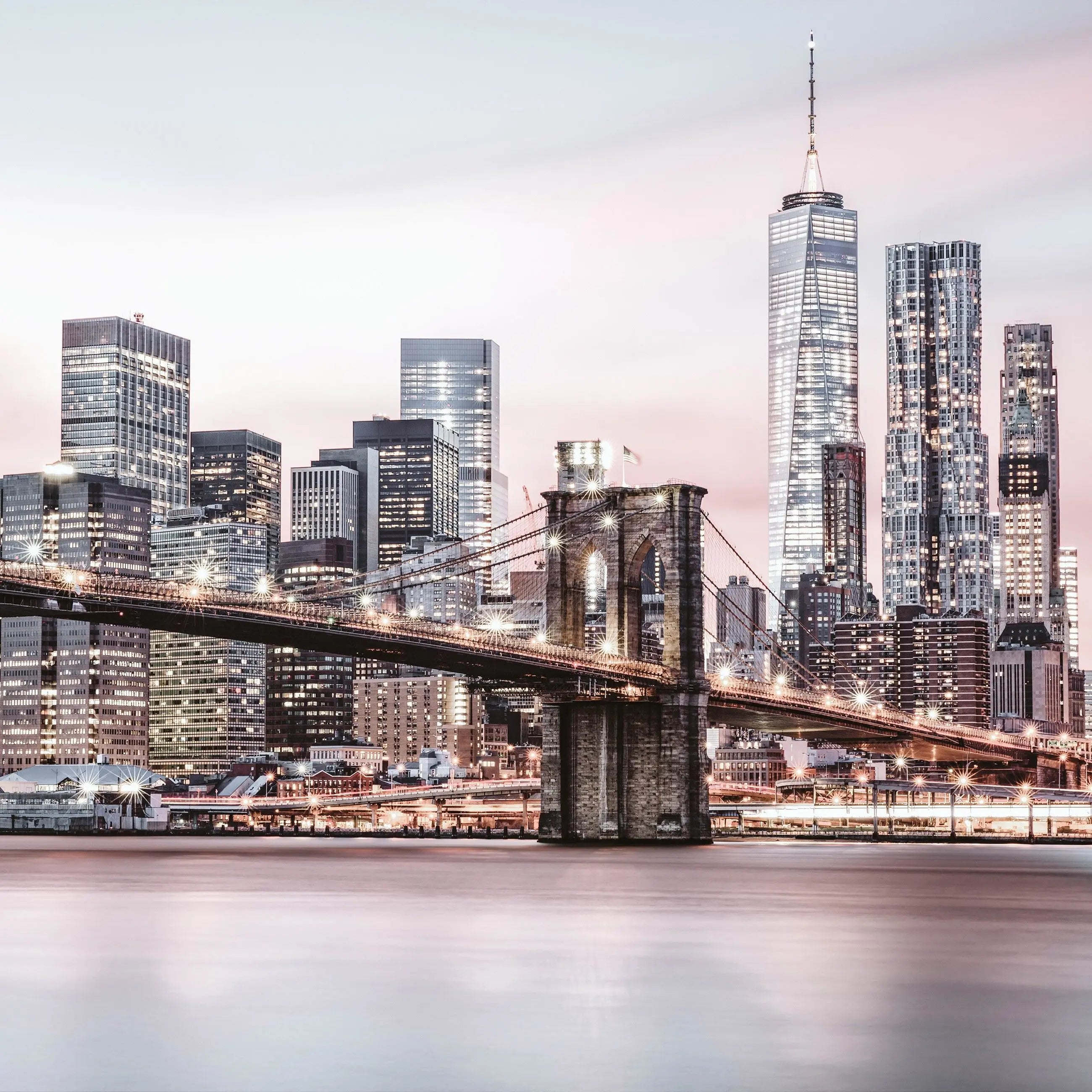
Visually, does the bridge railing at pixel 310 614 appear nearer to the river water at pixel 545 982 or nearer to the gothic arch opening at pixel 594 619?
the gothic arch opening at pixel 594 619

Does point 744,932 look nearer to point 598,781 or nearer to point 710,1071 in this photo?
point 710,1071

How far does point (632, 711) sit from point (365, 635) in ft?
46.5

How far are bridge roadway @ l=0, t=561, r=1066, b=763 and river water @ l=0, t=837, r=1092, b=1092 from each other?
9171mm

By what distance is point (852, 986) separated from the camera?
30750 mm

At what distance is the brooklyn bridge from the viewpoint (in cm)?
6675

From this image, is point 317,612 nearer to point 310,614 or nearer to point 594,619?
point 310,614

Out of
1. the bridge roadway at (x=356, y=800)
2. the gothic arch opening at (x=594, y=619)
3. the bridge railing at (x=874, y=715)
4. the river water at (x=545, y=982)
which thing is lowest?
the bridge roadway at (x=356, y=800)

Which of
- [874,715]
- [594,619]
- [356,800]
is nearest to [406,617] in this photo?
[874,715]

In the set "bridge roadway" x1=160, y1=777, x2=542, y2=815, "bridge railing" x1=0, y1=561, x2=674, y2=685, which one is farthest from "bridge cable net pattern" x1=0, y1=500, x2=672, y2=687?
"bridge roadway" x1=160, y1=777, x2=542, y2=815

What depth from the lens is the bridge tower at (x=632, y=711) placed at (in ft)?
259

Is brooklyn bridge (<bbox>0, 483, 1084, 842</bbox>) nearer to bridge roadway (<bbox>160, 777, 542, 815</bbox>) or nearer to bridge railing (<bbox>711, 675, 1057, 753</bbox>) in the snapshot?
bridge railing (<bbox>711, 675, 1057, 753</bbox>)

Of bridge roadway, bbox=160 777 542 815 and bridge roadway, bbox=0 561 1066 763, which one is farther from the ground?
bridge roadway, bbox=0 561 1066 763

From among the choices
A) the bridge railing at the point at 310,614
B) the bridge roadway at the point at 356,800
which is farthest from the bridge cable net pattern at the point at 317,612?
the bridge roadway at the point at 356,800

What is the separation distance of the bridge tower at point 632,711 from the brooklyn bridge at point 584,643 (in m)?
0.07
